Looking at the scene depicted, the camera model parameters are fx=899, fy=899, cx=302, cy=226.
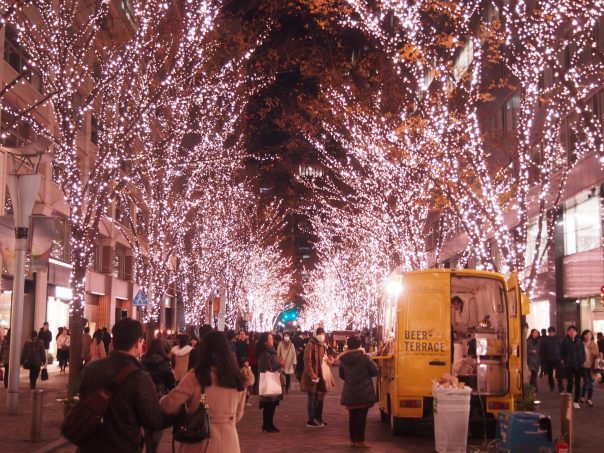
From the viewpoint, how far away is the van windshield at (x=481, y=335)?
47.4ft

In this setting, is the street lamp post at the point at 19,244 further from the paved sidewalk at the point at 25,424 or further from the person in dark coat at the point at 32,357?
the person in dark coat at the point at 32,357

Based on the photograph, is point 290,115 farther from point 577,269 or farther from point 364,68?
point 577,269

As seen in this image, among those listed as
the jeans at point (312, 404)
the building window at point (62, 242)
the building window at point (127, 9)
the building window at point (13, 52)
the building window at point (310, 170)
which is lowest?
the jeans at point (312, 404)

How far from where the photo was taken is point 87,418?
17.0ft

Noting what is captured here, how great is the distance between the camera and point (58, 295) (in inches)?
1403

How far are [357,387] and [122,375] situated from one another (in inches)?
313

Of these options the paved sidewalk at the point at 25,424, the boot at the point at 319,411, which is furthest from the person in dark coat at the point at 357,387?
the paved sidewalk at the point at 25,424

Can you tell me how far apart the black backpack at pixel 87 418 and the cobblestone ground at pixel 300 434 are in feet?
24.0

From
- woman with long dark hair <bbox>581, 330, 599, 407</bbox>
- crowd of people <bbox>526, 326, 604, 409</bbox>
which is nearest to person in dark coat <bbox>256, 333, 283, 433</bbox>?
crowd of people <bbox>526, 326, 604, 409</bbox>

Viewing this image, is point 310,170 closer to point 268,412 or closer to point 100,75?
point 100,75

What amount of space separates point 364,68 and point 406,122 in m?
3.83

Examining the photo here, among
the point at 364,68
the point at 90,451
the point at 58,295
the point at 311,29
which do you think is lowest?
the point at 90,451

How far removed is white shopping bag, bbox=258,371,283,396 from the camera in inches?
578

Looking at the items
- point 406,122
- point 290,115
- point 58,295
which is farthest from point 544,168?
point 58,295
